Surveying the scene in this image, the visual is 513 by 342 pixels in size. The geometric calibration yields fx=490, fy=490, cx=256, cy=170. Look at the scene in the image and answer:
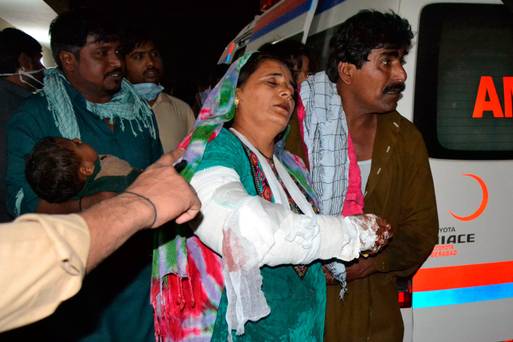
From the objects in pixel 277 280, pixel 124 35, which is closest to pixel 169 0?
pixel 124 35

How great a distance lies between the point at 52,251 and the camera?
925 mm

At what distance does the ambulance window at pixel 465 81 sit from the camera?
243 centimetres

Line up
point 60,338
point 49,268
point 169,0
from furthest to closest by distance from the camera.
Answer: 1. point 169,0
2. point 60,338
3. point 49,268

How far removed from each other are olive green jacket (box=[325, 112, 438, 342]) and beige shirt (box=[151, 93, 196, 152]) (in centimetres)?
191

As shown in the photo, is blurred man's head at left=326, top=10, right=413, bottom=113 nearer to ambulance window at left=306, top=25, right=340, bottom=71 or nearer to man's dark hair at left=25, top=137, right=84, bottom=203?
ambulance window at left=306, top=25, right=340, bottom=71

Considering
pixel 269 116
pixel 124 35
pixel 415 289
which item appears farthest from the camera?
pixel 124 35

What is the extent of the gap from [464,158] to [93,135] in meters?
1.82

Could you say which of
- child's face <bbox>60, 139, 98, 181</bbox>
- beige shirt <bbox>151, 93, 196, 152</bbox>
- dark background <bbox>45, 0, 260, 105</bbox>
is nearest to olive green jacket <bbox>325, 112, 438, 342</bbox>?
child's face <bbox>60, 139, 98, 181</bbox>

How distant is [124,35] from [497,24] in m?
1.94

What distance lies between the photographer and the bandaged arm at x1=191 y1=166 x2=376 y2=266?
1356 mm

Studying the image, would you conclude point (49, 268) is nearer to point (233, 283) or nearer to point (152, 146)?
point (233, 283)

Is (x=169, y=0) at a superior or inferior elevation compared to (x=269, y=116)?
superior

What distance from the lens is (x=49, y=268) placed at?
0.91m

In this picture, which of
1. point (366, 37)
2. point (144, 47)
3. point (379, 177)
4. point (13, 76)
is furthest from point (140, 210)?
point (144, 47)
